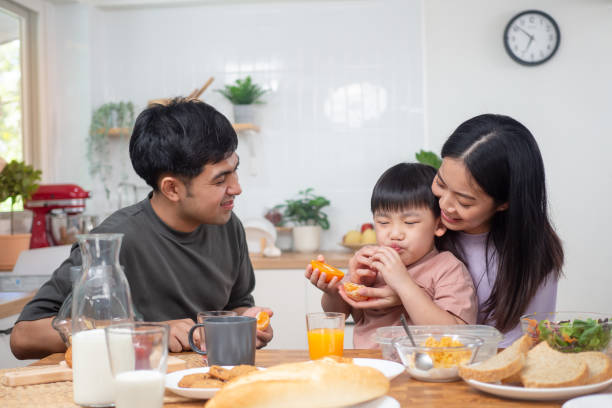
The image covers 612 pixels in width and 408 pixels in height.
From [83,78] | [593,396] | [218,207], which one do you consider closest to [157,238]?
[218,207]

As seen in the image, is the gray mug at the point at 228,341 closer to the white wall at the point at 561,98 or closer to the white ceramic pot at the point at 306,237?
the white ceramic pot at the point at 306,237

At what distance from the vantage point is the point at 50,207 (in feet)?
10.9

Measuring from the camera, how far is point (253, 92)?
13.1ft

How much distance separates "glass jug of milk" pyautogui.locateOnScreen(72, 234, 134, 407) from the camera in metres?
0.95

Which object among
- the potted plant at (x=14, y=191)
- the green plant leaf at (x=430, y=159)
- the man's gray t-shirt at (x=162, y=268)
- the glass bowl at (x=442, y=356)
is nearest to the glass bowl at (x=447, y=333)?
the glass bowl at (x=442, y=356)

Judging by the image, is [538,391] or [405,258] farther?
[405,258]

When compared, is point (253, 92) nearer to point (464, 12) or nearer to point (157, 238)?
point (464, 12)

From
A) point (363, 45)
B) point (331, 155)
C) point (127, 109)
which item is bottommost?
point (331, 155)

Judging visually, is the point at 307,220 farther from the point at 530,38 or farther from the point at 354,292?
the point at 354,292

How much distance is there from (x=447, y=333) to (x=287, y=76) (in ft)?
10.2

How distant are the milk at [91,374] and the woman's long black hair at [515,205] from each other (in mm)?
991

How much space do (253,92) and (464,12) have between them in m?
1.34

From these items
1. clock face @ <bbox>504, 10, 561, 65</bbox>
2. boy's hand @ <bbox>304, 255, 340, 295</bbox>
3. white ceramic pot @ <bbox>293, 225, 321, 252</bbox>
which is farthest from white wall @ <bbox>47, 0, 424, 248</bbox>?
boy's hand @ <bbox>304, 255, 340, 295</bbox>

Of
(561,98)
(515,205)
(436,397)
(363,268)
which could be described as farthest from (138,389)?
(561,98)
